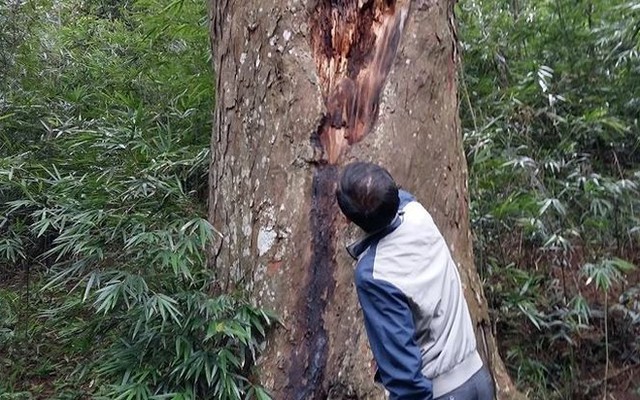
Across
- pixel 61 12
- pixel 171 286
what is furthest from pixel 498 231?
pixel 61 12

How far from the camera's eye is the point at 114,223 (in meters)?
3.27

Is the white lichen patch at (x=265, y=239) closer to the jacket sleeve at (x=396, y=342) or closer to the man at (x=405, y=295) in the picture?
the man at (x=405, y=295)

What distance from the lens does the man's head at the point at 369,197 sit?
207cm

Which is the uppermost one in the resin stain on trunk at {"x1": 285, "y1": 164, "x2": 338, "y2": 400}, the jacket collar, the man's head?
the man's head

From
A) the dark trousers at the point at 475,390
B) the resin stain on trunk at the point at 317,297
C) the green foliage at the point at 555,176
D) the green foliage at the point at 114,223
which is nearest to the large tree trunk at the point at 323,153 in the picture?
the resin stain on trunk at the point at 317,297

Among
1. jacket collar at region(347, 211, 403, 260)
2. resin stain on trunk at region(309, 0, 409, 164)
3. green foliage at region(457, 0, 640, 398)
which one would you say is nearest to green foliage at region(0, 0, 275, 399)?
resin stain on trunk at region(309, 0, 409, 164)

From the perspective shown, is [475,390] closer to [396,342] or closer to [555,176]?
[396,342]

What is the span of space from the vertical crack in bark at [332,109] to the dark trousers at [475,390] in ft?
2.64

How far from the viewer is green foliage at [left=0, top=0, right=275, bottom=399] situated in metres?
2.95

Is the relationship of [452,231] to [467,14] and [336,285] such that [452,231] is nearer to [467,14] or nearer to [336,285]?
[336,285]

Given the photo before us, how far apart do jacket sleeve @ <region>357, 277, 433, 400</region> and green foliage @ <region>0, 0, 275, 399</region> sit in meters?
0.95

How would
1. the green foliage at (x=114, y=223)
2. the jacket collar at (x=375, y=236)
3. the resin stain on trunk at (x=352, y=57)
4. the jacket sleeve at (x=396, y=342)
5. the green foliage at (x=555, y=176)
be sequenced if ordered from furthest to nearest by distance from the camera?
the green foliage at (x=555, y=176)
the resin stain on trunk at (x=352, y=57)
the green foliage at (x=114, y=223)
the jacket collar at (x=375, y=236)
the jacket sleeve at (x=396, y=342)

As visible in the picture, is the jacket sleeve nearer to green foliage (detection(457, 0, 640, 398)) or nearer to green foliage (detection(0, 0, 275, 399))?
green foliage (detection(0, 0, 275, 399))

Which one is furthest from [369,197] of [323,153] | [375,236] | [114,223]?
[114,223]
